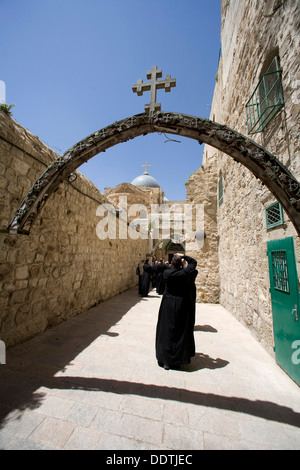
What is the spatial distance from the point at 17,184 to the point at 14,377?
252 cm

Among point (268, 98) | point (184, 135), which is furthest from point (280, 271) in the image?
point (268, 98)

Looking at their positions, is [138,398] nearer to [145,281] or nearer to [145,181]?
[145,281]

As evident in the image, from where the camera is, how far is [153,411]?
1.97 meters

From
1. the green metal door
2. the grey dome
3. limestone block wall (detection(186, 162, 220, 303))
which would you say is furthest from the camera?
the grey dome

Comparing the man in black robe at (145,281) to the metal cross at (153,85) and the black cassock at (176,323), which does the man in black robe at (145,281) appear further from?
the metal cross at (153,85)

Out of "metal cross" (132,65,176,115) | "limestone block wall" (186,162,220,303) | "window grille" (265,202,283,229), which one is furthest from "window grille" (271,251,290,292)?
"limestone block wall" (186,162,220,303)

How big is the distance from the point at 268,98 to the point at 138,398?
14.5ft

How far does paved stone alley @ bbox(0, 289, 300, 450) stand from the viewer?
1656 mm

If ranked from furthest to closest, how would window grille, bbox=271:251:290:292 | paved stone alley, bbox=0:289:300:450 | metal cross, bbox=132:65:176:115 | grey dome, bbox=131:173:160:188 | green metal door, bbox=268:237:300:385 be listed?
grey dome, bbox=131:173:160:188, window grille, bbox=271:251:290:292, green metal door, bbox=268:237:300:385, metal cross, bbox=132:65:176:115, paved stone alley, bbox=0:289:300:450

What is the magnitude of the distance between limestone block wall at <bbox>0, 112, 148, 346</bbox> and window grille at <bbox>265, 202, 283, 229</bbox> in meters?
3.80

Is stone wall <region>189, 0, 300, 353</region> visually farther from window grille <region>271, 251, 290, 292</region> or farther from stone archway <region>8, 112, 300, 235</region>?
stone archway <region>8, 112, 300, 235</region>

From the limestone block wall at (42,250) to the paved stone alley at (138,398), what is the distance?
505 millimetres
